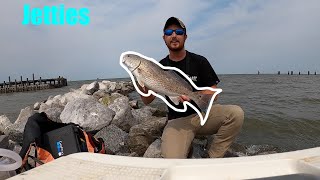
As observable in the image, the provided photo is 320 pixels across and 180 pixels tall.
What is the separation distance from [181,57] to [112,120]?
13.9 feet

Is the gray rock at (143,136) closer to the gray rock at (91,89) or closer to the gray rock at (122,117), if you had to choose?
the gray rock at (122,117)

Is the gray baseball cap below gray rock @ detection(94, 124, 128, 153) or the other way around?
the other way around

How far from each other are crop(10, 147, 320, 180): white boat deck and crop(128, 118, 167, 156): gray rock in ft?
13.2

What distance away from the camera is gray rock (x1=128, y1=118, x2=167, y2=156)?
6.64 m

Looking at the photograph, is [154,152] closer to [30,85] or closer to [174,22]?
[174,22]

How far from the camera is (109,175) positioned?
2.42 meters

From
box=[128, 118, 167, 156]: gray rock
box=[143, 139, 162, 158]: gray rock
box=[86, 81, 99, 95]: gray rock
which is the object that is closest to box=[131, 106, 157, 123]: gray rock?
box=[128, 118, 167, 156]: gray rock

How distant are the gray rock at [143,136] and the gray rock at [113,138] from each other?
0.35 m

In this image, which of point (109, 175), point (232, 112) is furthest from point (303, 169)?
point (232, 112)

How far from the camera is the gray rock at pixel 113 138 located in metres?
6.93

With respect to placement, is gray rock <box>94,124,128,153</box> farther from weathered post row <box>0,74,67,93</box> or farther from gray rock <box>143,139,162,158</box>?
weathered post row <box>0,74,67,93</box>

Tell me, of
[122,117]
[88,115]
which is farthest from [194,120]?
[122,117]

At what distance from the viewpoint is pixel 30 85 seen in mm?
55094

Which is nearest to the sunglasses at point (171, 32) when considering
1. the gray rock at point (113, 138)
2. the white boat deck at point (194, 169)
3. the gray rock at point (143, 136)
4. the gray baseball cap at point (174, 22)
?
the gray baseball cap at point (174, 22)
